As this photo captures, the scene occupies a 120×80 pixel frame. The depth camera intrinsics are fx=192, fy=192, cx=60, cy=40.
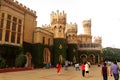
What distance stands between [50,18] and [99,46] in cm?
2190

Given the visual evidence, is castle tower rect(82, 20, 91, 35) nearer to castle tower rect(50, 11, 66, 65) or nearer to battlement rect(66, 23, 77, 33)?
battlement rect(66, 23, 77, 33)

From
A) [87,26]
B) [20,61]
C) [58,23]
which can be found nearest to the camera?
[20,61]

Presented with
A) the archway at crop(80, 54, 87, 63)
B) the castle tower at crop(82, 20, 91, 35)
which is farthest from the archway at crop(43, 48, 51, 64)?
the castle tower at crop(82, 20, 91, 35)

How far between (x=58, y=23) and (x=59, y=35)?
284 centimetres

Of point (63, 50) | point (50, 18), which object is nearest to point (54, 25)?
point (50, 18)

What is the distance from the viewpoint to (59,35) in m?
42.7

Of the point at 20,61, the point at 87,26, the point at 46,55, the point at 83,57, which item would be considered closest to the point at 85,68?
the point at 20,61

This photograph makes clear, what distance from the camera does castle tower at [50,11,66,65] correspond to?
136ft

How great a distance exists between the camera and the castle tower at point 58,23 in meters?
42.8

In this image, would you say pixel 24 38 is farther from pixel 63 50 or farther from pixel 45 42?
pixel 63 50

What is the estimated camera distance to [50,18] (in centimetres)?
4591

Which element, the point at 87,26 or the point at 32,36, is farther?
the point at 87,26

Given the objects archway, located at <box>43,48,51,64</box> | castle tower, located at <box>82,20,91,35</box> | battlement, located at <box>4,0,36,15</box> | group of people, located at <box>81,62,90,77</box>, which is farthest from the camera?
castle tower, located at <box>82,20,91,35</box>

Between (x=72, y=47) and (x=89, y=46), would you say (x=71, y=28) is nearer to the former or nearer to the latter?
(x=72, y=47)
